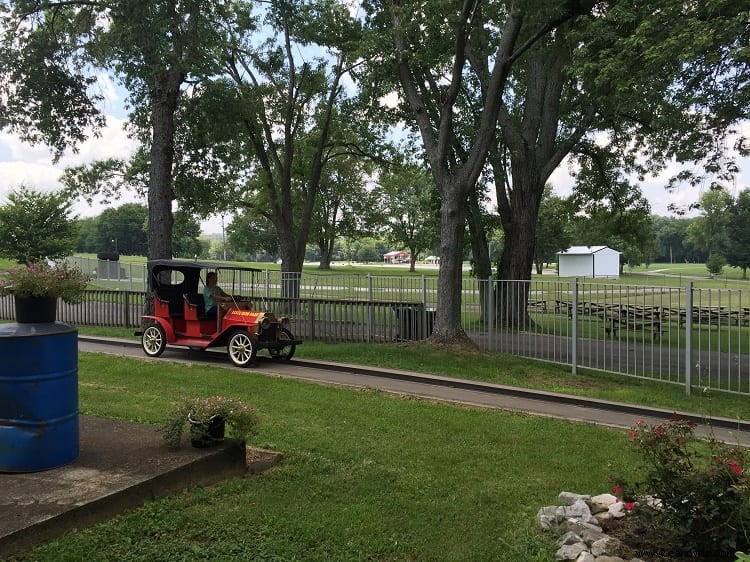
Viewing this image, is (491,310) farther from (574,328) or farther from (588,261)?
(588,261)

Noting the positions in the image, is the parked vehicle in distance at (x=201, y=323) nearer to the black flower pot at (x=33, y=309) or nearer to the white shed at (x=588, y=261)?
the black flower pot at (x=33, y=309)

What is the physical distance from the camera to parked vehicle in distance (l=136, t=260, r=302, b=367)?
11.8m

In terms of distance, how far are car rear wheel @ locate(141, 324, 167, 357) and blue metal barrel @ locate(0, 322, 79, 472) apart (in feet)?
26.4

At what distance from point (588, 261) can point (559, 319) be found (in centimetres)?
7381

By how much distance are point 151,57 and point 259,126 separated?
39.6 ft

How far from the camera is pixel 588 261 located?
268 feet

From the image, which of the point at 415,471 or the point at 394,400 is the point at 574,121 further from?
the point at 415,471

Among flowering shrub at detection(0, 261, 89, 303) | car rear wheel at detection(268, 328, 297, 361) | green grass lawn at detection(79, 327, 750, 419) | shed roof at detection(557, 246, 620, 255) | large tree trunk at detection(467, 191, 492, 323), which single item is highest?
shed roof at detection(557, 246, 620, 255)

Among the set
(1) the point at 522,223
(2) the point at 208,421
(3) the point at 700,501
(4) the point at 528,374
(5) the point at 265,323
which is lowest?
(4) the point at 528,374

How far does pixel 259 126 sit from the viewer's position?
79.6 ft

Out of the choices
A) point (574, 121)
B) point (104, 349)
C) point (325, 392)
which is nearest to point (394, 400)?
point (325, 392)

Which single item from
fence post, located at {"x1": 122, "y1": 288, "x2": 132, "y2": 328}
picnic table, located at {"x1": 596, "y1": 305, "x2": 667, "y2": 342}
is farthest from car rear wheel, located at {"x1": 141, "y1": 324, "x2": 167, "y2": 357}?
picnic table, located at {"x1": 596, "y1": 305, "x2": 667, "y2": 342}

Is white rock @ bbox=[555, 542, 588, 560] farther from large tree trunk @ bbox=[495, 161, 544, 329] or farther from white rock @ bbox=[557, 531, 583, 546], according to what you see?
large tree trunk @ bbox=[495, 161, 544, 329]

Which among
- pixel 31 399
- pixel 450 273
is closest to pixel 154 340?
pixel 450 273
